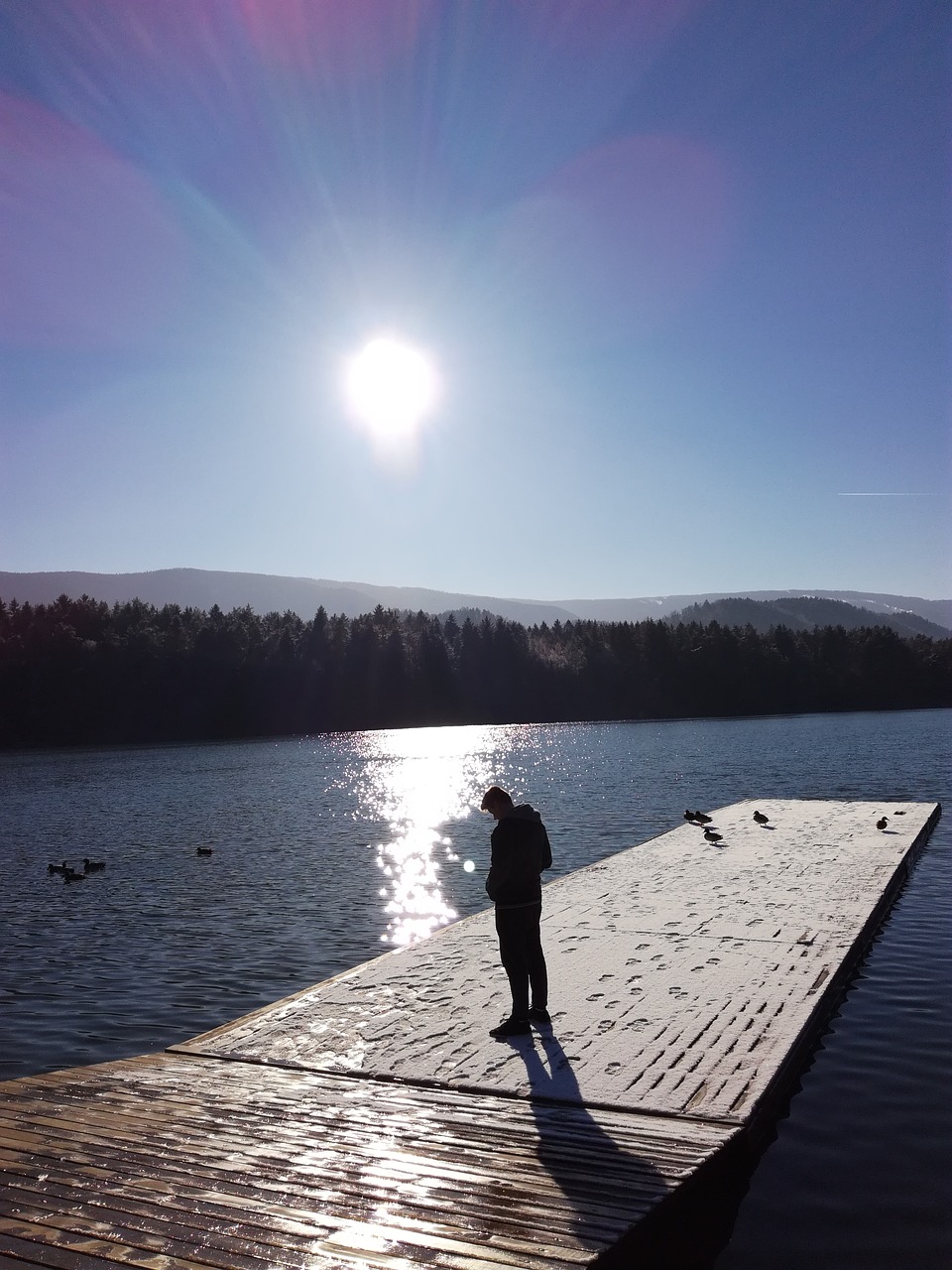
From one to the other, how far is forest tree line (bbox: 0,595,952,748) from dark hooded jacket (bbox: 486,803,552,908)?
393 ft

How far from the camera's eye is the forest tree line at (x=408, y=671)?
125 m

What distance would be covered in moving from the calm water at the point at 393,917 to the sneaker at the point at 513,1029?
8.50 feet

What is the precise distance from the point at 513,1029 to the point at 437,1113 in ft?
6.74

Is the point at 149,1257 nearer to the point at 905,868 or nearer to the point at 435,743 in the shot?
the point at 905,868

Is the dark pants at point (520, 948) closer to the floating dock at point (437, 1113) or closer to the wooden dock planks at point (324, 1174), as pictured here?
the floating dock at point (437, 1113)

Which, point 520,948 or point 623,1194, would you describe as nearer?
point 623,1194

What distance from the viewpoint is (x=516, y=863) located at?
9.91 meters

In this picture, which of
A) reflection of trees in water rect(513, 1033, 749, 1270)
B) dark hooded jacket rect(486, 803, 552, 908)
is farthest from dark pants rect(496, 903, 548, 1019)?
reflection of trees in water rect(513, 1033, 749, 1270)

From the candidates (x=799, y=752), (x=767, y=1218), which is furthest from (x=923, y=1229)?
(x=799, y=752)

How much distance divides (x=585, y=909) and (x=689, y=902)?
6.17 ft

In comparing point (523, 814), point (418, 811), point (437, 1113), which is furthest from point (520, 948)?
point (418, 811)

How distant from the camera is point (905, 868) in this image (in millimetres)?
20625

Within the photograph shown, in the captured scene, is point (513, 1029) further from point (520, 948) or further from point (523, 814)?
point (523, 814)

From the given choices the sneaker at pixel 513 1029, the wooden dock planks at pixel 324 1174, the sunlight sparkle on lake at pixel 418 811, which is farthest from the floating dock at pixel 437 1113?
the sunlight sparkle on lake at pixel 418 811
